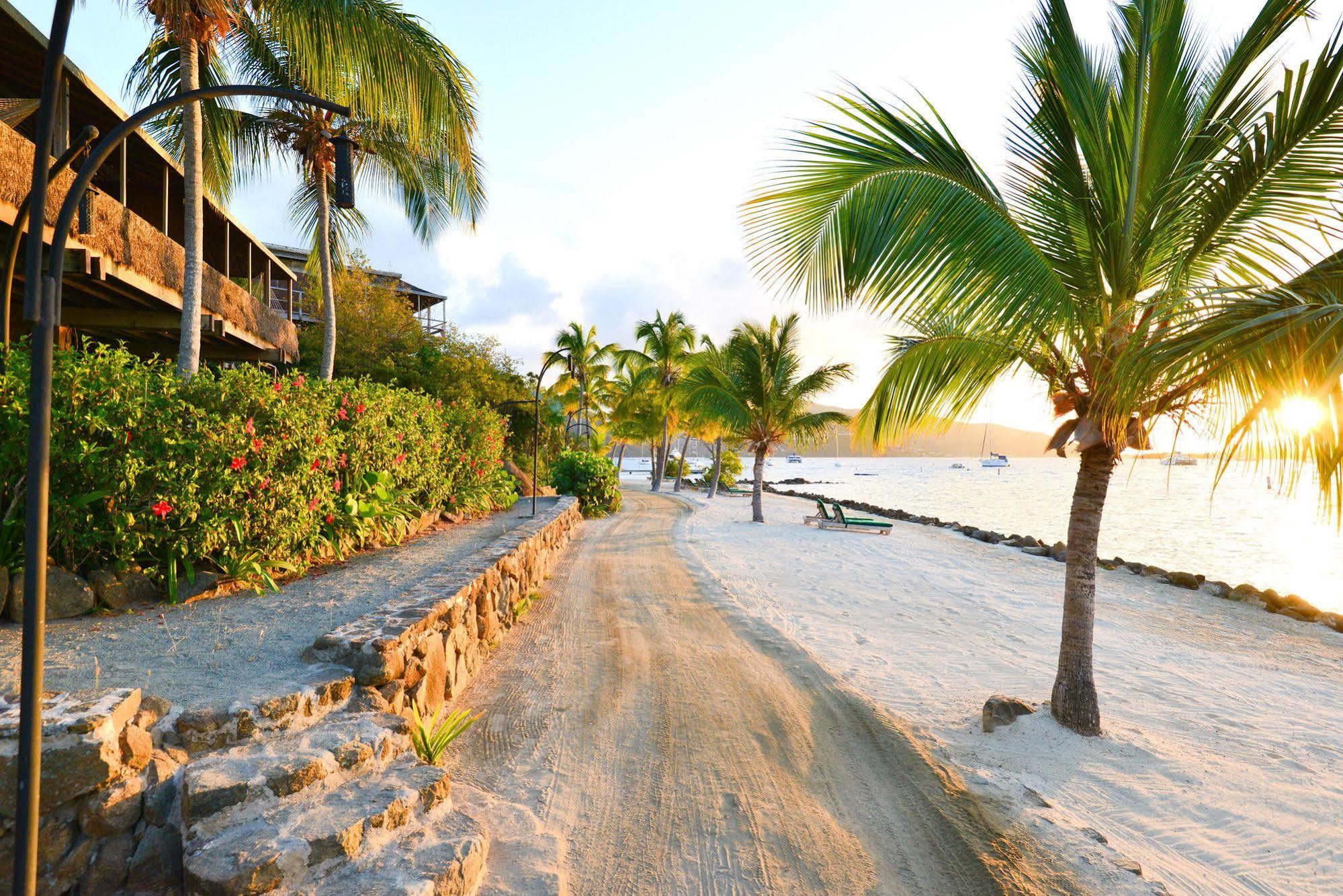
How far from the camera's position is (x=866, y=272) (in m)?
4.75

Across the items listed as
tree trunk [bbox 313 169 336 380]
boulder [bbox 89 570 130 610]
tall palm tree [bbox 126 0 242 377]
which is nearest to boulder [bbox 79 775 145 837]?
boulder [bbox 89 570 130 610]

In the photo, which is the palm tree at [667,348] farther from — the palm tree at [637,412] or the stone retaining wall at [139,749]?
the stone retaining wall at [139,749]

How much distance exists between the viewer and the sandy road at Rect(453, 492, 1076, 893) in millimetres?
3201

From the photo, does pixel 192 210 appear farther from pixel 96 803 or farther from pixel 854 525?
pixel 854 525

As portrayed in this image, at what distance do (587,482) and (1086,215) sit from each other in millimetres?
16967

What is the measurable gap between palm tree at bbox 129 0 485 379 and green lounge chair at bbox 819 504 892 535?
12925 mm

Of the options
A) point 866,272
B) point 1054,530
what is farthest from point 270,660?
point 1054,530

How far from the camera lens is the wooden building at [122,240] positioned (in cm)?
831

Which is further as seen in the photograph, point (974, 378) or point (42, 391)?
point (974, 378)

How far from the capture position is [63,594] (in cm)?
424

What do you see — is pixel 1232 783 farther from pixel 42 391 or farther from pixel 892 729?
pixel 42 391

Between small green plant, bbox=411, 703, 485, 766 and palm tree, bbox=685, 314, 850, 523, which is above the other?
palm tree, bbox=685, 314, 850, 523

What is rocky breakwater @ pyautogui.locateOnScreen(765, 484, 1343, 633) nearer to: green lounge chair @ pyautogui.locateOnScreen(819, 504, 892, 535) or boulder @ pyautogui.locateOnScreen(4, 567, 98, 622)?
green lounge chair @ pyautogui.locateOnScreen(819, 504, 892, 535)

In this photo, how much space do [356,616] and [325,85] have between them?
26.1 feet
